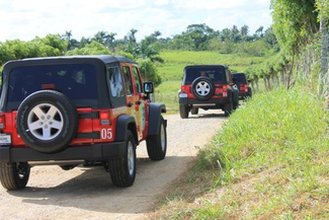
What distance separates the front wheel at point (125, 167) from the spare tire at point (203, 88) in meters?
11.4

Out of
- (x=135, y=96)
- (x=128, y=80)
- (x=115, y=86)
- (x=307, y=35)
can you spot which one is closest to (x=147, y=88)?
(x=135, y=96)

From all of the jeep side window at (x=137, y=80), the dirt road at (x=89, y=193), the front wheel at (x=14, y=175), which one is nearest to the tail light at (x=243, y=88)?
the dirt road at (x=89, y=193)

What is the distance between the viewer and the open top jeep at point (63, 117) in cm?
789

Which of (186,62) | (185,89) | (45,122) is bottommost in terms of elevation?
(186,62)

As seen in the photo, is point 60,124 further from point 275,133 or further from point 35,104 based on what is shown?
point 275,133

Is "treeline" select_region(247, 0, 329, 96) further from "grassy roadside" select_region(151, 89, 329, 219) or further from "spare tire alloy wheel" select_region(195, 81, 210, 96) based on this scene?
"spare tire alloy wheel" select_region(195, 81, 210, 96)

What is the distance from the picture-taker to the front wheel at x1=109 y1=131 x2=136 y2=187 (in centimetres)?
825

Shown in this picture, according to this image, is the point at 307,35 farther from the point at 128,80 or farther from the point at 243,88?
the point at 243,88

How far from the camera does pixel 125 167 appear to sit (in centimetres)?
836

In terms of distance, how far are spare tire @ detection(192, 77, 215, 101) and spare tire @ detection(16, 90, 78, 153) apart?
12416mm

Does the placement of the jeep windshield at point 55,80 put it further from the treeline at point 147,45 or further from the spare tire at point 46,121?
the treeline at point 147,45

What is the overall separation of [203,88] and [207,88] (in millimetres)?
137

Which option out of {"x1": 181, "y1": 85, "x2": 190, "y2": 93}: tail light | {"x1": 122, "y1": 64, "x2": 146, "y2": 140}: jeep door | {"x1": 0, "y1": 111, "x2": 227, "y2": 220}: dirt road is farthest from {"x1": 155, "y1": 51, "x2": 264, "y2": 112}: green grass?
{"x1": 0, "y1": 111, "x2": 227, "y2": 220}: dirt road

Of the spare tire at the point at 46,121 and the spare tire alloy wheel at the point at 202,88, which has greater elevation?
the spare tire at the point at 46,121
